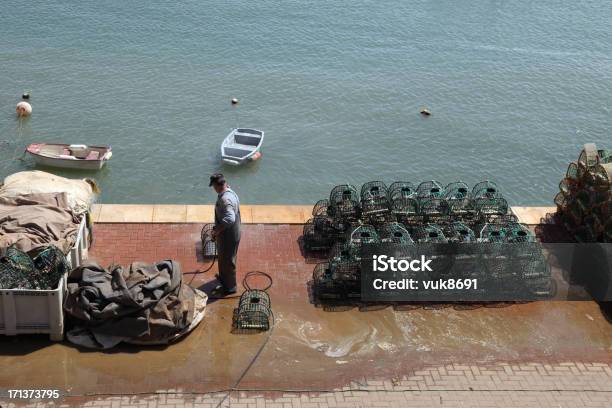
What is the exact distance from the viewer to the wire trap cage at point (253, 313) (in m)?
11.4

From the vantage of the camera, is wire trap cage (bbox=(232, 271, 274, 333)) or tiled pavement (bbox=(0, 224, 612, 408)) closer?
tiled pavement (bbox=(0, 224, 612, 408))

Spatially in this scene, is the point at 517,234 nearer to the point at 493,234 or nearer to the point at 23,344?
the point at 493,234

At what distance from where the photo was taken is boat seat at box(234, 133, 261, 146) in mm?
25198

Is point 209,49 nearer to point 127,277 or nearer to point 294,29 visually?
point 294,29

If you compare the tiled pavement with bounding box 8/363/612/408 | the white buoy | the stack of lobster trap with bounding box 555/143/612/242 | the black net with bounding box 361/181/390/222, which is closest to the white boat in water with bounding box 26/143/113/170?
the white buoy

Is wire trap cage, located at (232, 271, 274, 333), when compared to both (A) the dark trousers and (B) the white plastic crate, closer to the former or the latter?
(A) the dark trousers

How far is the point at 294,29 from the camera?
133 ft

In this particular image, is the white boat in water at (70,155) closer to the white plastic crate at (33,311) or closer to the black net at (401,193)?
the black net at (401,193)

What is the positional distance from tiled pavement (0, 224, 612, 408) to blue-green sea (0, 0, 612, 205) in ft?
36.2

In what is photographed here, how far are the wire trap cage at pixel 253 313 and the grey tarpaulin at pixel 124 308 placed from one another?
0.83m

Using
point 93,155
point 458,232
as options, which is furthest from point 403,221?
point 93,155

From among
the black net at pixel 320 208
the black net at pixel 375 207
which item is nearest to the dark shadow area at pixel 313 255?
the black net at pixel 320 208

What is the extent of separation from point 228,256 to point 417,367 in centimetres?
347

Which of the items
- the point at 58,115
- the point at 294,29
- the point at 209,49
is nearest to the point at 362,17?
the point at 294,29
